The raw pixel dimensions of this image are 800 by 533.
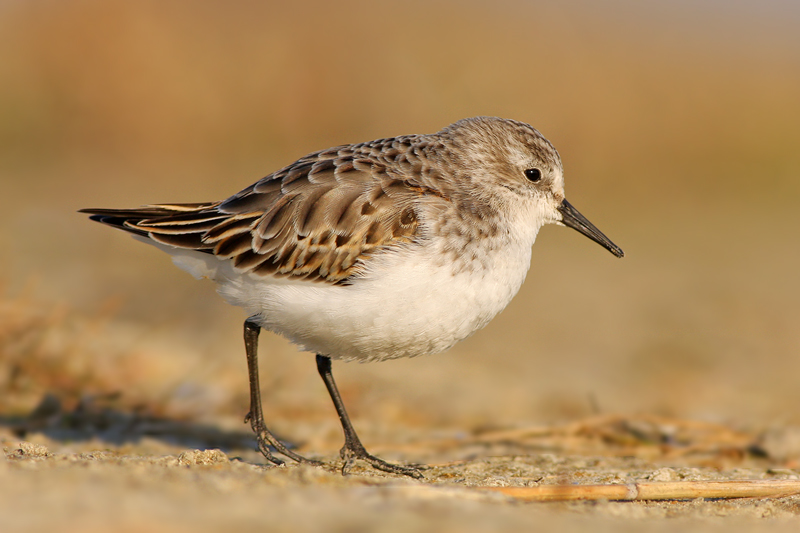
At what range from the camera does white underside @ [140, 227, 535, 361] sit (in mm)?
4449

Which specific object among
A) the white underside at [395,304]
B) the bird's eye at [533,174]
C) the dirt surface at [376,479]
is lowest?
the dirt surface at [376,479]

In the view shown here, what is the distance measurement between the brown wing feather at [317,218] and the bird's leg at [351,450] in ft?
2.58

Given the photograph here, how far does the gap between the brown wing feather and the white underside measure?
0.12 m

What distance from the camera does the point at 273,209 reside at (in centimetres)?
499

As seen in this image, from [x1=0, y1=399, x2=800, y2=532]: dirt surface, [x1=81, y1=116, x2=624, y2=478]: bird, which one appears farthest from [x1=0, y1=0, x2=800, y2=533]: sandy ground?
[x1=81, y1=116, x2=624, y2=478]: bird

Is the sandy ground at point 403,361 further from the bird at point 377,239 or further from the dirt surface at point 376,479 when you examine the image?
the bird at point 377,239

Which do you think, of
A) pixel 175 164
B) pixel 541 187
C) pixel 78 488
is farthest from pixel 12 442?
pixel 175 164

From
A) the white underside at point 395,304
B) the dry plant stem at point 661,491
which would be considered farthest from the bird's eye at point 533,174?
the dry plant stem at point 661,491

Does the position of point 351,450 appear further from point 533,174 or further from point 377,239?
point 533,174

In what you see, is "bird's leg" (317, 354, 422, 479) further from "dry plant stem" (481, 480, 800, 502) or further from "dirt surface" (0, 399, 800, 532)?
"dry plant stem" (481, 480, 800, 502)

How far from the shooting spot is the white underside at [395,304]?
445 cm

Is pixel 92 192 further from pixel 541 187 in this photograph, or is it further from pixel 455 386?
pixel 541 187

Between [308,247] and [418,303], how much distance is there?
769mm

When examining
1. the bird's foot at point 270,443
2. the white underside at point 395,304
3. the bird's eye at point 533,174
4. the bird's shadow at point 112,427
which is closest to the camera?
the white underside at point 395,304
